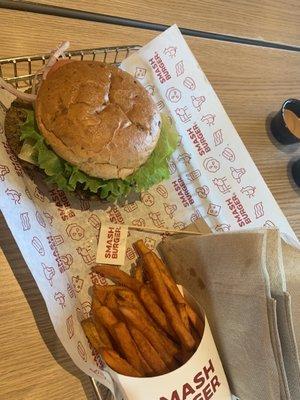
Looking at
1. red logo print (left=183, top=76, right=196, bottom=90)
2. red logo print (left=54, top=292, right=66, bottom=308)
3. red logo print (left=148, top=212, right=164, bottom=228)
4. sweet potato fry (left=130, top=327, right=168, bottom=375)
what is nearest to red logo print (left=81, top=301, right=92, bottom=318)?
red logo print (left=54, top=292, right=66, bottom=308)

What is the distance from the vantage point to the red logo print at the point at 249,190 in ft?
5.27

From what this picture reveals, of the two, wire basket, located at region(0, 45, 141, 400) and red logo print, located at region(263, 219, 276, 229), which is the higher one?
wire basket, located at region(0, 45, 141, 400)

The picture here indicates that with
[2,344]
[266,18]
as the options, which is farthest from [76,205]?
[266,18]

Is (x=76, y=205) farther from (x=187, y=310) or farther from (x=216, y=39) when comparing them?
(x=216, y=39)

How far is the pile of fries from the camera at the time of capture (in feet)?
3.75

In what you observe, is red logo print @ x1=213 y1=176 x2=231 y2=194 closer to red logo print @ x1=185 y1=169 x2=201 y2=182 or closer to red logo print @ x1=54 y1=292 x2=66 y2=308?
red logo print @ x1=185 y1=169 x2=201 y2=182

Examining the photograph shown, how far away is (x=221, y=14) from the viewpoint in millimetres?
1939

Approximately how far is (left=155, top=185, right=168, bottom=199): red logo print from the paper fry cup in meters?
0.54

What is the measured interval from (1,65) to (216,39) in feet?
2.96

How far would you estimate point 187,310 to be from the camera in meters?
1.23

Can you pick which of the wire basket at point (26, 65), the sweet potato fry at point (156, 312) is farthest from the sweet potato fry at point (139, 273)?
the wire basket at point (26, 65)

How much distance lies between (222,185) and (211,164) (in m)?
0.08

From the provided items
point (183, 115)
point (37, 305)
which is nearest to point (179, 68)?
point (183, 115)

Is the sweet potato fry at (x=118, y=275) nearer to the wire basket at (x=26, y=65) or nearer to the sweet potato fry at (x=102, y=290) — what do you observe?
the sweet potato fry at (x=102, y=290)
